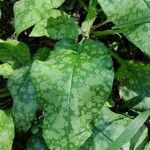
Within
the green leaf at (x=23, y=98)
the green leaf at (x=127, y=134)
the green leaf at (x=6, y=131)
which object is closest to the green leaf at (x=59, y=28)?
the green leaf at (x=23, y=98)

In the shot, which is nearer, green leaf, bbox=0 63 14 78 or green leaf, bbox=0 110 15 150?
green leaf, bbox=0 110 15 150

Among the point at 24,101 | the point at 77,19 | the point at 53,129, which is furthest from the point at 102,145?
the point at 77,19

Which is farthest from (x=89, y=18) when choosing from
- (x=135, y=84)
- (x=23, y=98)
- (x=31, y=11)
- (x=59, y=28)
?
(x=23, y=98)

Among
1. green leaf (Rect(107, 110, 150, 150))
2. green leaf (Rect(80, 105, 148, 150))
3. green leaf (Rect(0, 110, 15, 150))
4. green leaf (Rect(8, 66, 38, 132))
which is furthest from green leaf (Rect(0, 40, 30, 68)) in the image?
green leaf (Rect(107, 110, 150, 150))

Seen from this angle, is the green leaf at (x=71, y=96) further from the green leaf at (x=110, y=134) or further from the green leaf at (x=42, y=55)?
the green leaf at (x=42, y=55)

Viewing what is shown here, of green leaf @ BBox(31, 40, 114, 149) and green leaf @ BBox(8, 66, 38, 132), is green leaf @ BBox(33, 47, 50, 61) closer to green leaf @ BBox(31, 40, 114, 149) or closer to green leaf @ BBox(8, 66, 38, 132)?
green leaf @ BBox(8, 66, 38, 132)

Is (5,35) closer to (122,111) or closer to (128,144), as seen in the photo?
(122,111)

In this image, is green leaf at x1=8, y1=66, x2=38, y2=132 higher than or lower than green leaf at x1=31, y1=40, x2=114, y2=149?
lower
